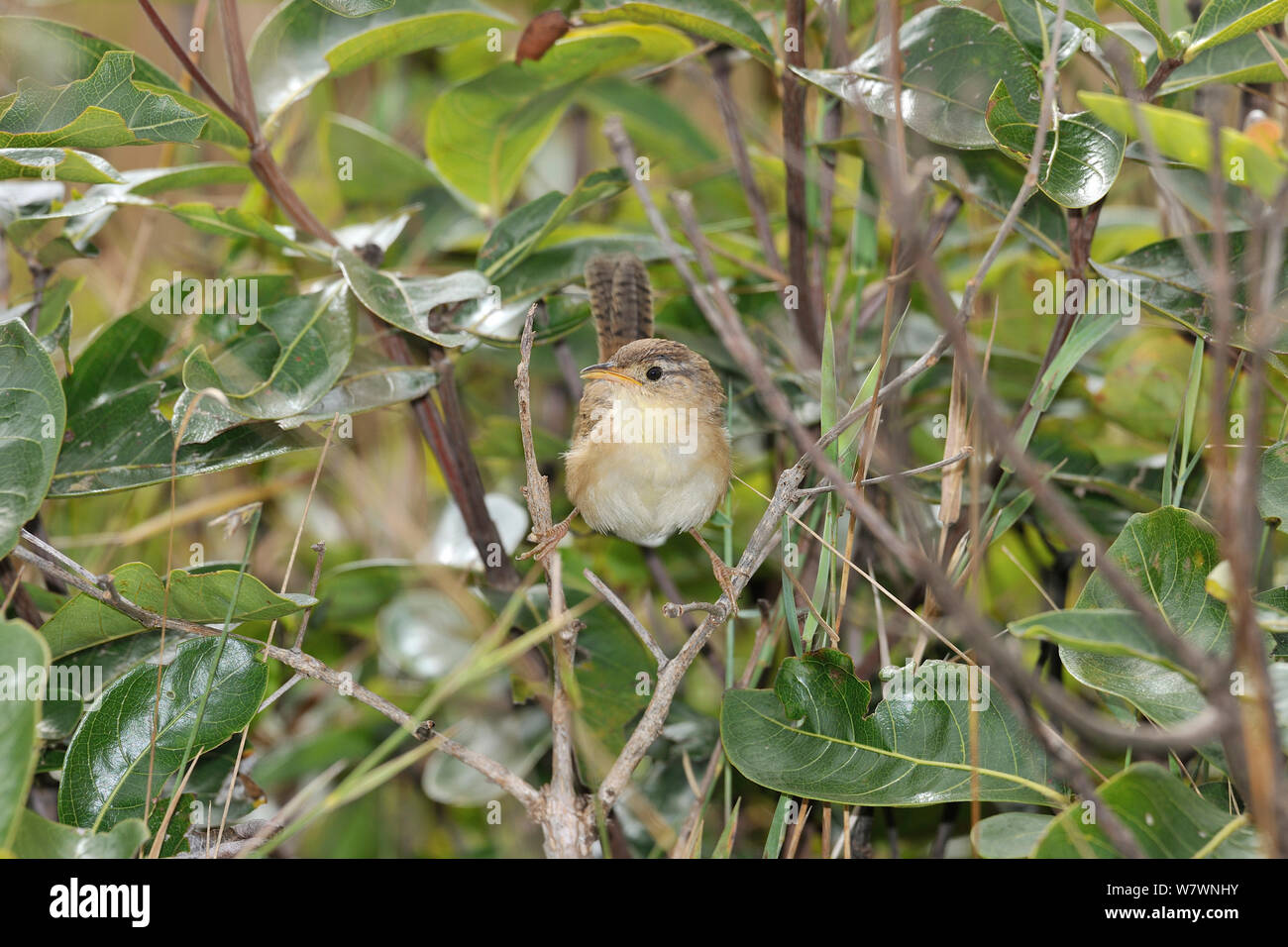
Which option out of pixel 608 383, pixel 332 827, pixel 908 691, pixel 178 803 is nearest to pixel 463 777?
pixel 332 827

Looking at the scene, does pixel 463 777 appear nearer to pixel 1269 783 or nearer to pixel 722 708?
pixel 722 708

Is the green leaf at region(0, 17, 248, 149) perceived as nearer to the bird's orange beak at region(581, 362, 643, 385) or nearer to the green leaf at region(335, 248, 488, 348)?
the green leaf at region(335, 248, 488, 348)

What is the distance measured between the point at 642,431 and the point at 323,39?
1.24 meters

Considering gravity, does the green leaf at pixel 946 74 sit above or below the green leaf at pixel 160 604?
above

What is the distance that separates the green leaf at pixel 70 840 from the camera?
1.52m

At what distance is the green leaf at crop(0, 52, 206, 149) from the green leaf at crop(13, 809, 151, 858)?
1.22 meters

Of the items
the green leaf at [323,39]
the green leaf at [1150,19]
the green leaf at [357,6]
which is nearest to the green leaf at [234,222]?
the green leaf at [323,39]

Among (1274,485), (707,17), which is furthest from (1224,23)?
(707,17)

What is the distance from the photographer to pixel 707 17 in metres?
2.23

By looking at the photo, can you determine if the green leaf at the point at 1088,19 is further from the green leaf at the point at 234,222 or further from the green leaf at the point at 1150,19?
the green leaf at the point at 234,222

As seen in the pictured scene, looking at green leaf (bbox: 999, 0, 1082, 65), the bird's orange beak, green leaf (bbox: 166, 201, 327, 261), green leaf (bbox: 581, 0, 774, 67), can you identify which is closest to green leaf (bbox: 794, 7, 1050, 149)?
green leaf (bbox: 999, 0, 1082, 65)

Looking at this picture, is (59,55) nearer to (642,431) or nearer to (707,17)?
(707,17)

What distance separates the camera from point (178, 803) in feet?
6.35

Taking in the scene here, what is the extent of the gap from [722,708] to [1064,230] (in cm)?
141
